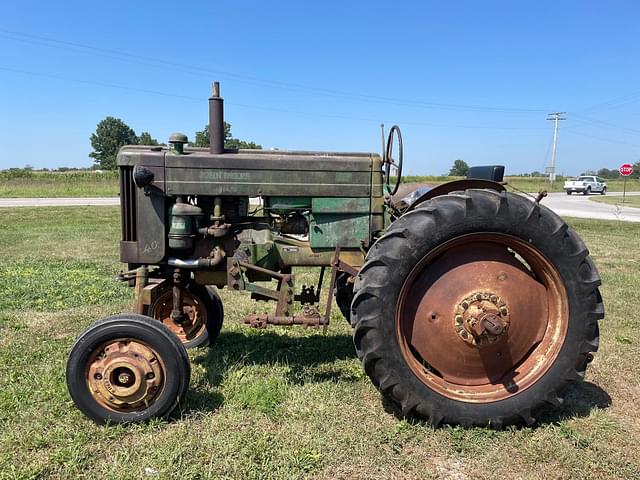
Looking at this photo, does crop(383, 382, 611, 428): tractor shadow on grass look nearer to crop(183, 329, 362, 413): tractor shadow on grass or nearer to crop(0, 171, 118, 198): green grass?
crop(183, 329, 362, 413): tractor shadow on grass

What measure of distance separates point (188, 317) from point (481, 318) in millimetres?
2689

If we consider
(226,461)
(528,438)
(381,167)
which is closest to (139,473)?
(226,461)

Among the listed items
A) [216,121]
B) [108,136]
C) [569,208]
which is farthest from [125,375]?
[108,136]

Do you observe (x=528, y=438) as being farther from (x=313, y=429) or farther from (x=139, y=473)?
(x=139, y=473)

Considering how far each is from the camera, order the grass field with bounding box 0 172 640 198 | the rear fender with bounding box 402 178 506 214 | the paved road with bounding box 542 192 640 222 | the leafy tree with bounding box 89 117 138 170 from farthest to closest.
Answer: the leafy tree with bounding box 89 117 138 170, the grass field with bounding box 0 172 640 198, the paved road with bounding box 542 192 640 222, the rear fender with bounding box 402 178 506 214

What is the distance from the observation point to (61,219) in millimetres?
16047

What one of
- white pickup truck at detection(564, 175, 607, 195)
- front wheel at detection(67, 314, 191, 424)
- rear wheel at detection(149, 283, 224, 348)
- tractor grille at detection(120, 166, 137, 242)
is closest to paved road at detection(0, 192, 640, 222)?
white pickup truck at detection(564, 175, 607, 195)

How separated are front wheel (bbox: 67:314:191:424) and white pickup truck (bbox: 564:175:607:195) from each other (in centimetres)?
4290

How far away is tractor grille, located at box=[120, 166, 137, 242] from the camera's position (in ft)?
11.8

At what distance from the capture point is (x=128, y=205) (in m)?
3.64

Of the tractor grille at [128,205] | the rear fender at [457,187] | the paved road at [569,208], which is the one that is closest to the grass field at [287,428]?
the tractor grille at [128,205]

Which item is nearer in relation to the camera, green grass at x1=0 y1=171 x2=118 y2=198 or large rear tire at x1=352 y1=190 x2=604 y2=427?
large rear tire at x1=352 y1=190 x2=604 y2=427

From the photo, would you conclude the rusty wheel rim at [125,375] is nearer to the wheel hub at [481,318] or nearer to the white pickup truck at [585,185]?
the wheel hub at [481,318]

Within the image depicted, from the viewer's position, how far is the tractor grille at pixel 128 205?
3.59 m
